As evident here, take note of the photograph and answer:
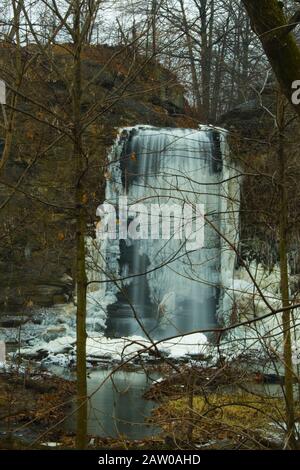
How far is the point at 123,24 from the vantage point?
508 centimetres

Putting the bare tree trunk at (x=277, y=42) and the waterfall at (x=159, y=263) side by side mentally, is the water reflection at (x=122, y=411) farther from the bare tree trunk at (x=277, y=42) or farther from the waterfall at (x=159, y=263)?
the bare tree trunk at (x=277, y=42)

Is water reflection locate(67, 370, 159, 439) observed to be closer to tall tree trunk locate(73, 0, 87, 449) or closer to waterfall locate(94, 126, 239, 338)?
tall tree trunk locate(73, 0, 87, 449)

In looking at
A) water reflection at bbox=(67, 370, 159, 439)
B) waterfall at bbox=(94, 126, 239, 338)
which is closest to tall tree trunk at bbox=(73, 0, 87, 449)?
water reflection at bbox=(67, 370, 159, 439)

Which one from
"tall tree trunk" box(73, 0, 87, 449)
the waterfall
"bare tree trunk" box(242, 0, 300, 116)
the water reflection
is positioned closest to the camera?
"bare tree trunk" box(242, 0, 300, 116)

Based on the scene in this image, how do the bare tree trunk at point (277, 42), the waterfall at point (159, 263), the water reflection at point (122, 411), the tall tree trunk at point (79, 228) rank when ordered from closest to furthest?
1. the bare tree trunk at point (277, 42)
2. the tall tree trunk at point (79, 228)
3. the water reflection at point (122, 411)
4. the waterfall at point (159, 263)

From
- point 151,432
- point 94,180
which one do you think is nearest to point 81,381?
point 151,432

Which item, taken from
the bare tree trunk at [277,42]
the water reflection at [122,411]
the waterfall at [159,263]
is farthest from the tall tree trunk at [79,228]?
the waterfall at [159,263]

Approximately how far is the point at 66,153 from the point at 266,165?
1033cm

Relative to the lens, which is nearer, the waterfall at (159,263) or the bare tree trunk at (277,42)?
the bare tree trunk at (277,42)

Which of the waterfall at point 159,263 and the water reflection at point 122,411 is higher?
the waterfall at point 159,263

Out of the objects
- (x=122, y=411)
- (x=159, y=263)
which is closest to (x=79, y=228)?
(x=122, y=411)

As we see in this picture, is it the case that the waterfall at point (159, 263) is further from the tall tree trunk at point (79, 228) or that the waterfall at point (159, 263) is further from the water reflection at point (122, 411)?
the tall tree trunk at point (79, 228)

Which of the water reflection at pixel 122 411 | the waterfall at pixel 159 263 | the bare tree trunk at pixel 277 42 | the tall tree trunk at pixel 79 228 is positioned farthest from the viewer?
the waterfall at pixel 159 263
